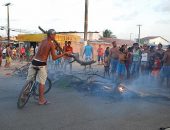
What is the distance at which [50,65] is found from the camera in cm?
1755

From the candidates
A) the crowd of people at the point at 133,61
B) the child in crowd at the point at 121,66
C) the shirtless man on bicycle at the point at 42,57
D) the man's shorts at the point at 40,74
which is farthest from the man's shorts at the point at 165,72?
the man's shorts at the point at 40,74

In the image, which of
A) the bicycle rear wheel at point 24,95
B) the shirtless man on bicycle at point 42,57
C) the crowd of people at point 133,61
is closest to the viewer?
the bicycle rear wheel at point 24,95

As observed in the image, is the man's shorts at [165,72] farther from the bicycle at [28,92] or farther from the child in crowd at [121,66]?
the bicycle at [28,92]

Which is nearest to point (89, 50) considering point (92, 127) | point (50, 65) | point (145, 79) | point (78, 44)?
point (50, 65)

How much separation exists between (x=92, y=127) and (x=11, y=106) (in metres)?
2.57

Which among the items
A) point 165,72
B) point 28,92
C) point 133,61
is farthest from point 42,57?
point 133,61

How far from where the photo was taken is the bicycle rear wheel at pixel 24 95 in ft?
25.2

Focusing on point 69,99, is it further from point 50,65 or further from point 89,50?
point 89,50

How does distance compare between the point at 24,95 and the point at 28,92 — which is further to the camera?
the point at 28,92

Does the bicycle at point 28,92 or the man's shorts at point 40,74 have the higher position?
the man's shorts at point 40,74

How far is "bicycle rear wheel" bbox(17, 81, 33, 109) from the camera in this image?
25.2ft

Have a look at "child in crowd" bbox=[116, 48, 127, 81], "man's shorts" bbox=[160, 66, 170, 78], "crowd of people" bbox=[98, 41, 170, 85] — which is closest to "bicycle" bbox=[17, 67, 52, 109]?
"man's shorts" bbox=[160, 66, 170, 78]

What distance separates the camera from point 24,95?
784 cm

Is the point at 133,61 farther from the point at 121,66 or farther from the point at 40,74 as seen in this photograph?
the point at 40,74
